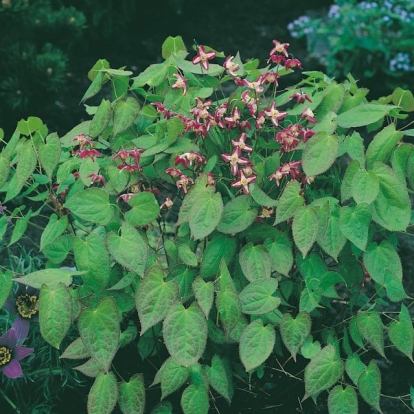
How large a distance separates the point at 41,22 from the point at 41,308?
7.75 ft

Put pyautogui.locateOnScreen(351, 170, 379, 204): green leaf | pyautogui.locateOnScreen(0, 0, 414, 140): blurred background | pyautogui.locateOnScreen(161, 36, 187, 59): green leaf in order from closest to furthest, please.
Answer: pyautogui.locateOnScreen(351, 170, 379, 204): green leaf, pyautogui.locateOnScreen(161, 36, 187, 59): green leaf, pyautogui.locateOnScreen(0, 0, 414, 140): blurred background

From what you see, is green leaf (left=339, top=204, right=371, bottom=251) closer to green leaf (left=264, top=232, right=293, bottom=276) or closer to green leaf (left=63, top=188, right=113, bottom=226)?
green leaf (left=264, top=232, right=293, bottom=276)

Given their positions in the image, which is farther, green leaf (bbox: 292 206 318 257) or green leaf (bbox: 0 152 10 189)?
green leaf (bbox: 0 152 10 189)

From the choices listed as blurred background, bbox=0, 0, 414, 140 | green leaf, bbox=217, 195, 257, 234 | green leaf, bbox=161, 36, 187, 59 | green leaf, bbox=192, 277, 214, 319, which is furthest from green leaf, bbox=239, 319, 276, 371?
blurred background, bbox=0, 0, 414, 140

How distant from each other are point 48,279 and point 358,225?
0.69 meters

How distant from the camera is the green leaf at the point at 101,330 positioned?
1.67 meters

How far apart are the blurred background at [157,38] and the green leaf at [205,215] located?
2.00 meters

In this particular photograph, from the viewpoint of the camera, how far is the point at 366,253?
6.16 ft

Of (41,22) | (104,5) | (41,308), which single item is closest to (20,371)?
(41,308)

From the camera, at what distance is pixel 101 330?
1680 millimetres

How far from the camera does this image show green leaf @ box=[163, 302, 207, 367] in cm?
165

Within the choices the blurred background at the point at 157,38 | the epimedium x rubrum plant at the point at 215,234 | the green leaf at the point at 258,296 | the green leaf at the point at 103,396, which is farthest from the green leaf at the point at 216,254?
the blurred background at the point at 157,38

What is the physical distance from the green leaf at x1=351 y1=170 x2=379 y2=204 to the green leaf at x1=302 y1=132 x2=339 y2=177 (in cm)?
7

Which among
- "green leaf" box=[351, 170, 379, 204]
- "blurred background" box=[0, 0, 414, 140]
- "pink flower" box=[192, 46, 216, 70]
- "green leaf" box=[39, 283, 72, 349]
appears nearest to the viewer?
"green leaf" box=[39, 283, 72, 349]
